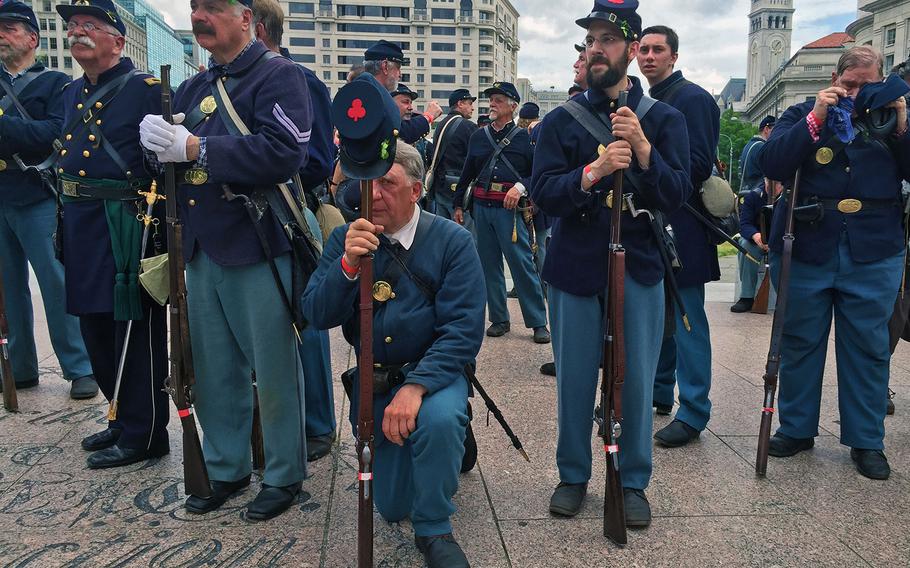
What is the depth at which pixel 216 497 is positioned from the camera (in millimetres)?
3371

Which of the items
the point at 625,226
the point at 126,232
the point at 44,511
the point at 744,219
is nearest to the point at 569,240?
the point at 625,226

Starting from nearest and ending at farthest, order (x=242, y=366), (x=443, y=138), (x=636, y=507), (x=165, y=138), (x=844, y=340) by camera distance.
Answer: (x=165, y=138) < (x=636, y=507) < (x=242, y=366) < (x=844, y=340) < (x=443, y=138)

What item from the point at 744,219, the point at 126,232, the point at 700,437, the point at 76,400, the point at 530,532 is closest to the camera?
the point at 530,532

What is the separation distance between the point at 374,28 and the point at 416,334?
113m

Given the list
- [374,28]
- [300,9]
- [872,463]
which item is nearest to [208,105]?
[872,463]

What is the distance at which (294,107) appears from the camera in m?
3.17

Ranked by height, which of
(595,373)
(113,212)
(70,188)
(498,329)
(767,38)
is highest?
(767,38)

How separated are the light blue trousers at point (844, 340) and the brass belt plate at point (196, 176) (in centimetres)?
297

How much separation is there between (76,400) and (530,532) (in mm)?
3321

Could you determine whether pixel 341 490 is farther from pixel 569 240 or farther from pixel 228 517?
pixel 569 240

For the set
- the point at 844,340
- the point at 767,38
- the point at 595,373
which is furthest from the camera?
the point at 767,38

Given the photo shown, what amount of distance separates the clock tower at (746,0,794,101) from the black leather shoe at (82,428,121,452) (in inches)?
5398

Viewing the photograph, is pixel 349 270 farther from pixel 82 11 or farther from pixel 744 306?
pixel 744 306

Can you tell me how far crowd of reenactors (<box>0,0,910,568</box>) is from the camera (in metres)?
2.98
